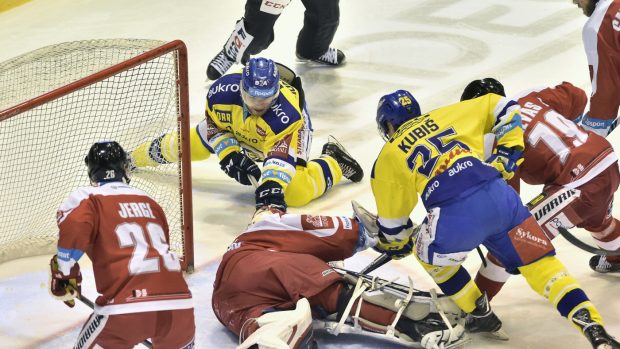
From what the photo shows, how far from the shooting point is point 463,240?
3.73 meters

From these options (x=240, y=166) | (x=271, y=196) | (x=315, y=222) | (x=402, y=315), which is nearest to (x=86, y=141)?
(x=240, y=166)

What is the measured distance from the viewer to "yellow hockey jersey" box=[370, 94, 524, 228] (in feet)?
12.4

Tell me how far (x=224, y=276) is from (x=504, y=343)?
1.02m

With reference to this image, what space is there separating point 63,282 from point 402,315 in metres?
1.18

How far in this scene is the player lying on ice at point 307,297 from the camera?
3854mm

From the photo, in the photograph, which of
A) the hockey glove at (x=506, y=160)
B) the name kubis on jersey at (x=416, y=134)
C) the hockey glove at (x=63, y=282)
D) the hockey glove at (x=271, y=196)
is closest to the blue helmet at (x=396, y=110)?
the name kubis on jersey at (x=416, y=134)

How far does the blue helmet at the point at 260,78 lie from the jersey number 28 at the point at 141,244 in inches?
55.0

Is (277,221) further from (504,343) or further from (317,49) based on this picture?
(317,49)

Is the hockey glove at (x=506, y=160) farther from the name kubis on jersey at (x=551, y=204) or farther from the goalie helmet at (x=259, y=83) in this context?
the goalie helmet at (x=259, y=83)

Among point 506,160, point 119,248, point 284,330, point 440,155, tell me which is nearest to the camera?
point 119,248

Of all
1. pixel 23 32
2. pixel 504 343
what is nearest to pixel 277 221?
pixel 504 343

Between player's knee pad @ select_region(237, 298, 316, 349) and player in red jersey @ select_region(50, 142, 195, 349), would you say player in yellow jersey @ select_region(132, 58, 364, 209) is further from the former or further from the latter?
player in red jersey @ select_region(50, 142, 195, 349)

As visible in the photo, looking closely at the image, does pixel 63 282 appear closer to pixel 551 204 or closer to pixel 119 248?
pixel 119 248

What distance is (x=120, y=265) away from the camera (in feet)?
11.1
